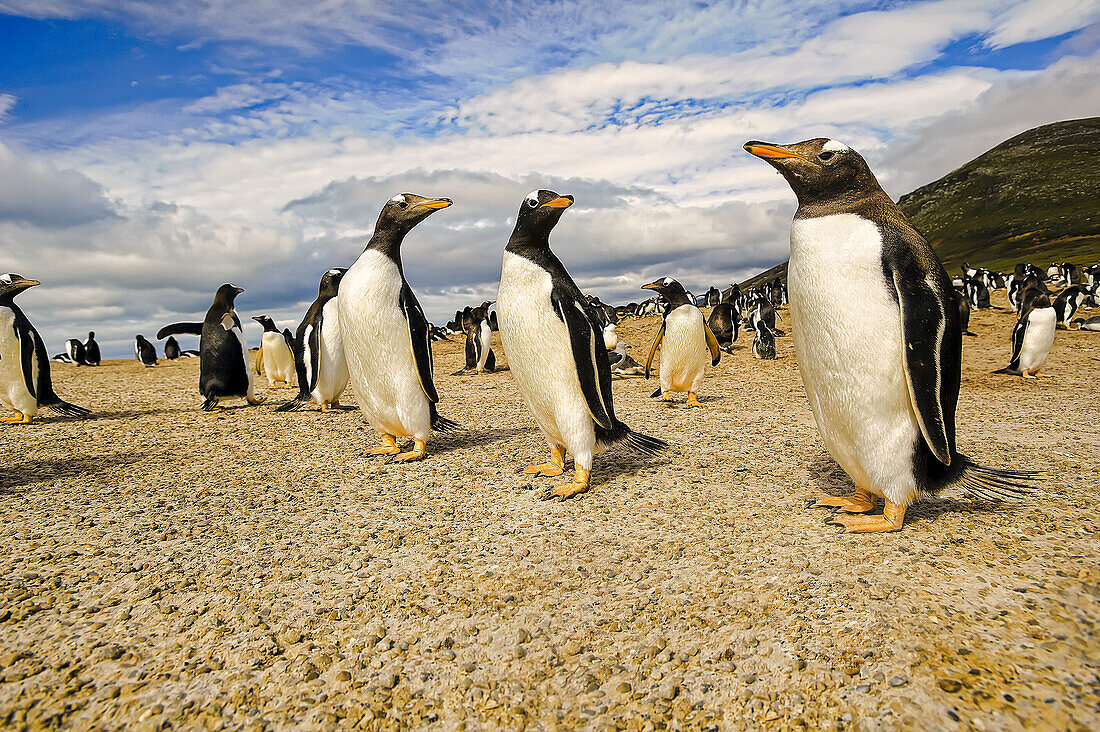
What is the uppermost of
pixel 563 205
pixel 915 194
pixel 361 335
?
pixel 915 194

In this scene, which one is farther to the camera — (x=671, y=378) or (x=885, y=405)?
(x=671, y=378)

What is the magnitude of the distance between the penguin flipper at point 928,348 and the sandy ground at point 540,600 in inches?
24.6

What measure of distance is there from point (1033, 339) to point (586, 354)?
31.9 ft

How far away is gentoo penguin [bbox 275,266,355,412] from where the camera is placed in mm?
8852

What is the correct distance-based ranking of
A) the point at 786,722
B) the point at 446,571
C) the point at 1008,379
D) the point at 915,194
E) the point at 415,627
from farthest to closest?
1. the point at 915,194
2. the point at 1008,379
3. the point at 446,571
4. the point at 415,627
5. the point at 786,722

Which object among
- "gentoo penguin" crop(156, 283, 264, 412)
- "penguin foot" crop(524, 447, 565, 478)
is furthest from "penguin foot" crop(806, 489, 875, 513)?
"gentoo penguin" crop(156, 283, 264, 412)

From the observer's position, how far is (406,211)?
579 centimetres

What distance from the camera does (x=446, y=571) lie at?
11.0ft

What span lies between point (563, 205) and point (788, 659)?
3.25 metres

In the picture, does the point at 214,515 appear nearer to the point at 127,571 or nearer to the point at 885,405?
the point at 127,571

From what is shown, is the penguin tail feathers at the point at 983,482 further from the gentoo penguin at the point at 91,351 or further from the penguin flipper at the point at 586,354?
the gentoo penguin at the point at 91,351

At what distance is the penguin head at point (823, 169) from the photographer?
3582 millimetres

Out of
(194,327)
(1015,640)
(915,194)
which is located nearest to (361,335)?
(1015,640)

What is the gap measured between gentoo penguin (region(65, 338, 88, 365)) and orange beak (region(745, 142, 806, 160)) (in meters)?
23.3
